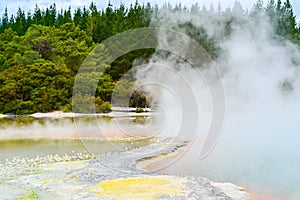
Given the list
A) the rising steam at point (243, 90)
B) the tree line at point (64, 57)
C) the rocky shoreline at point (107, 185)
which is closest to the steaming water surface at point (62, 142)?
the rocky shoreline at point (107, 185)

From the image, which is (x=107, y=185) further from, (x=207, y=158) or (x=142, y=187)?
(x=207, y=158)

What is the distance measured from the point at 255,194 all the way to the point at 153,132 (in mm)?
12232

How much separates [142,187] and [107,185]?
35.1 inches

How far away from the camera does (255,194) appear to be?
1027 cm

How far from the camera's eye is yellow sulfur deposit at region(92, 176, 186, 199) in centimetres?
945

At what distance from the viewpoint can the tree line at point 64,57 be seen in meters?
36.2

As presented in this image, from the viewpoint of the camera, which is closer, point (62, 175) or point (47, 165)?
point (62, 175)

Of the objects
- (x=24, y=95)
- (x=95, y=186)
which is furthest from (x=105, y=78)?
(x=95, y=186)

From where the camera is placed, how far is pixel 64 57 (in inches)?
1704

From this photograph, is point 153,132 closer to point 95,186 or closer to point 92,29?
point 95,186

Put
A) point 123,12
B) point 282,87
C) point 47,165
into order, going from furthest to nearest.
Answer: point 123,12 → point 282,87 → point 47,165

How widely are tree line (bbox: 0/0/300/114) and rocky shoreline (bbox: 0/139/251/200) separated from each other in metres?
20.5

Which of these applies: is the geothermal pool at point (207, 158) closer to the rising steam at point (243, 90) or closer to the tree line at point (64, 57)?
the rising steam at point (243, 90)

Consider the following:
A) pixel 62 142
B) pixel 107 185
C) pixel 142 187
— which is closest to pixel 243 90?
pixel 62 142
